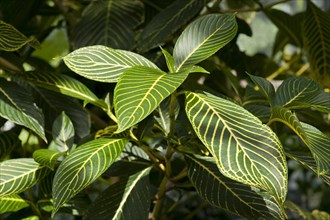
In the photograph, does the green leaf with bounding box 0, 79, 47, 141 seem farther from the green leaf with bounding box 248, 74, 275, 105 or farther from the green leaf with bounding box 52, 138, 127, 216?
the green leaf with bounding box 248, 74, 275, 105

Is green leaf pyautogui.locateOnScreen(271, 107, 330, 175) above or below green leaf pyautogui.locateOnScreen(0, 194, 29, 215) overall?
above

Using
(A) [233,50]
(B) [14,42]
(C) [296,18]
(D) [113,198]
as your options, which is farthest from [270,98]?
(C) [296,18]

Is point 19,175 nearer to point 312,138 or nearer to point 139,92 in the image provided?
point 139,92

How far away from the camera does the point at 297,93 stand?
1.11 meters

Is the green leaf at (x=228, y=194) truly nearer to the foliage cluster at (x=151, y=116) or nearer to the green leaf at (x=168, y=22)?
the foliage cluster at (x=151, y=116)

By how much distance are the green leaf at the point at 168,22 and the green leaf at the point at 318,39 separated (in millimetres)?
341

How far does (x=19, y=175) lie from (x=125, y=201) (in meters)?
0.20

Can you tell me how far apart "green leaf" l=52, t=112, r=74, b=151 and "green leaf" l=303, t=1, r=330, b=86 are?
2.33ft

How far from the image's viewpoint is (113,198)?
1.19 m

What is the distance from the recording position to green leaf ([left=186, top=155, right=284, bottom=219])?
1.11 meters

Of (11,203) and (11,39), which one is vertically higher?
(11,39)

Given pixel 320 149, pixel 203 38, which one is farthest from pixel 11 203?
pixel 320 149

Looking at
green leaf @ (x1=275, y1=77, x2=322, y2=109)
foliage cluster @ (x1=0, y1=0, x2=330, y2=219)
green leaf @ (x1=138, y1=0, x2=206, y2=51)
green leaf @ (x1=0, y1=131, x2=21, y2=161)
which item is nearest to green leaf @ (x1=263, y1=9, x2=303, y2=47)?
foliage cluster @ (x1=0, y1=0, x2=330, y2=219)

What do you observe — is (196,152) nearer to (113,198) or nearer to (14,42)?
(113,198)
